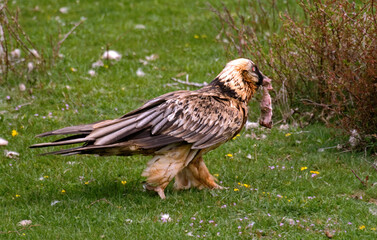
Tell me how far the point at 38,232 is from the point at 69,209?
512mm

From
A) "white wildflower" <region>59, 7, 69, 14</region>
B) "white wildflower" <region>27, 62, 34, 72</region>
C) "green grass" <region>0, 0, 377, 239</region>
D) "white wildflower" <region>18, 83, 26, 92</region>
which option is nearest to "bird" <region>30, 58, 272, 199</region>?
"green grass" <region>0, 0, 377, 239</region>

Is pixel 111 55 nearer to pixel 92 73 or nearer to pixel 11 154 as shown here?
pixel 92 73

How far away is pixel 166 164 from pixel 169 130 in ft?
1.12

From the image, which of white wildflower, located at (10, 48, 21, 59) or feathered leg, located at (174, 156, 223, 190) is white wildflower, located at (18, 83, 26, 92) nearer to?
white wildflower, located at (10, 48, 21, 59)

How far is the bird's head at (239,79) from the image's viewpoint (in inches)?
252

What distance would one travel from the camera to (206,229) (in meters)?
5.52

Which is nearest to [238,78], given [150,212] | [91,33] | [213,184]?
[213,184]

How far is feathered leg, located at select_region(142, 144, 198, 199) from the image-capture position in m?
6.07

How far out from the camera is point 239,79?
6406 mm

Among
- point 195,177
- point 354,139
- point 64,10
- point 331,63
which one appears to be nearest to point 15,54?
point 64,10

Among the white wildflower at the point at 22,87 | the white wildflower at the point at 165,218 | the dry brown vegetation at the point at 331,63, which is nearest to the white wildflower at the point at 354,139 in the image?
the dry brown vegetation at the point at 331,63

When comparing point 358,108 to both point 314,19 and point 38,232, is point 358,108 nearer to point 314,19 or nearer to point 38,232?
point 314,19

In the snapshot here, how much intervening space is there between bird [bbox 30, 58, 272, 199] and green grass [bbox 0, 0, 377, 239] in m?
0.40

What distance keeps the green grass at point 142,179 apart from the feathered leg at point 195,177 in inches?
4.8
